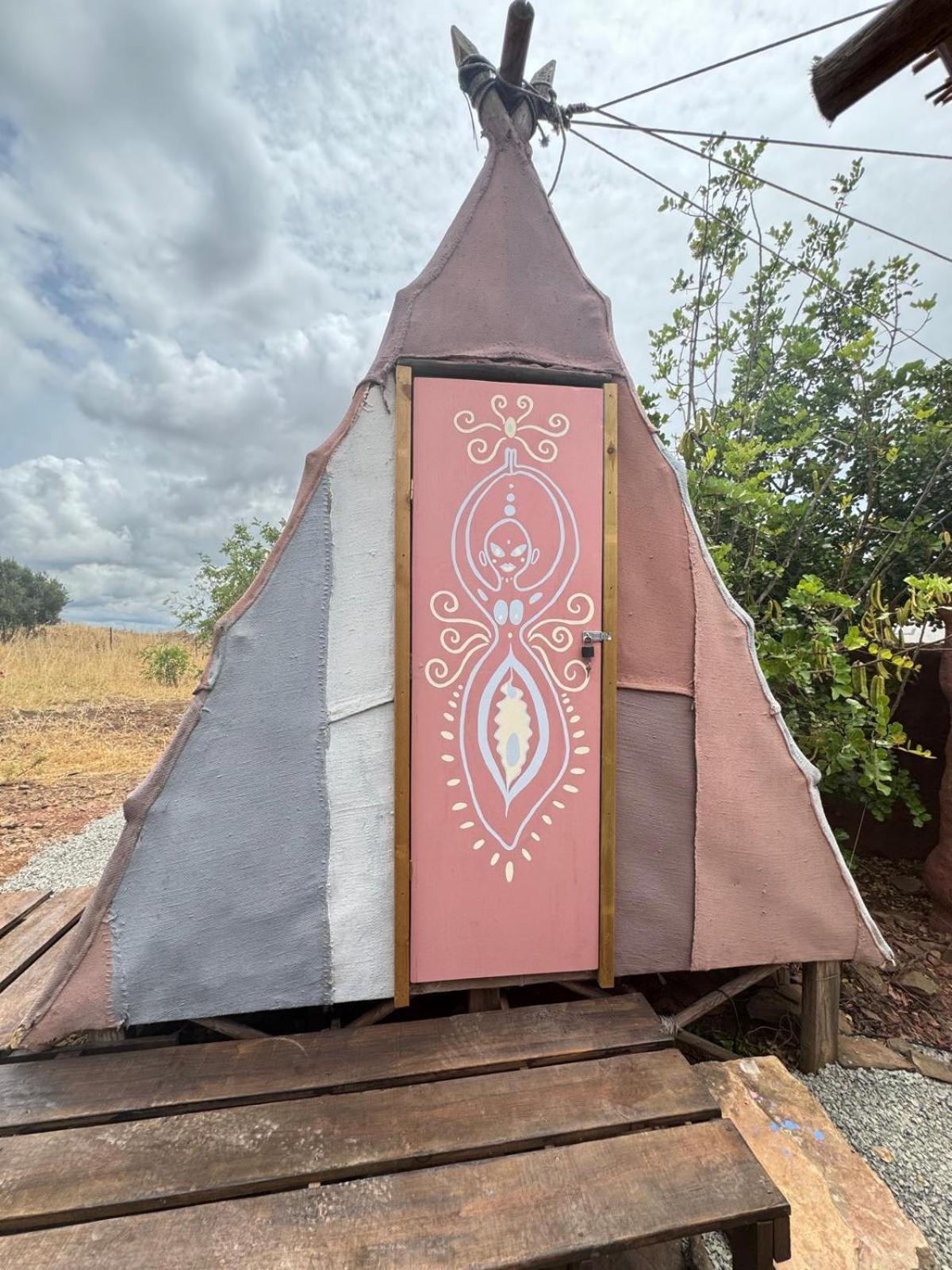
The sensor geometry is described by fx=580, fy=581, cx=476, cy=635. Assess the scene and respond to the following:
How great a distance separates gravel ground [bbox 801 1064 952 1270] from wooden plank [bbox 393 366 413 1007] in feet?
5.59

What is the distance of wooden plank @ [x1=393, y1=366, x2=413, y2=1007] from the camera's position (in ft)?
6.67

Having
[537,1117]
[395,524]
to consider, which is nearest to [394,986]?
[537,1117]

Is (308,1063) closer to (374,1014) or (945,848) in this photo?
(374,1014)

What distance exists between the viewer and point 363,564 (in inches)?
81.7

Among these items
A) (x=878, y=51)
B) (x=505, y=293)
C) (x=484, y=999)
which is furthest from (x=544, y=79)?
(x=484, y=999)

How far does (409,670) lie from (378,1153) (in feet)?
4.40

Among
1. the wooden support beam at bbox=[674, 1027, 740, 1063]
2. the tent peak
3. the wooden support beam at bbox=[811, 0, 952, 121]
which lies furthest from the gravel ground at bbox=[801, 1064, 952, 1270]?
the tent peak

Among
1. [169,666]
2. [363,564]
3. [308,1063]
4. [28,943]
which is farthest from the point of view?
[169,666]

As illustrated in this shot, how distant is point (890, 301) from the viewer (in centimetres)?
393

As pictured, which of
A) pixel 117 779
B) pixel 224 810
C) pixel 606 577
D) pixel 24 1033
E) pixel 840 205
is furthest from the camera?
pixel 117 779

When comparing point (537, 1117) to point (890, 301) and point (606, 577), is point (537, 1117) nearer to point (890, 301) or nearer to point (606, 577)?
point (606, 577)

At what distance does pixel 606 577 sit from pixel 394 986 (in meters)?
1.65

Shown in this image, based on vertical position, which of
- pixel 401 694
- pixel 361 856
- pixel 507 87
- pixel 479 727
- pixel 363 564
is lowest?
pixel 361 856

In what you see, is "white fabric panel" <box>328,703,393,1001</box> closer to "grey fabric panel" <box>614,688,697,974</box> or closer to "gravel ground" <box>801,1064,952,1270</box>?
"grey fabric panel" <box>614,688,697,974</box>
